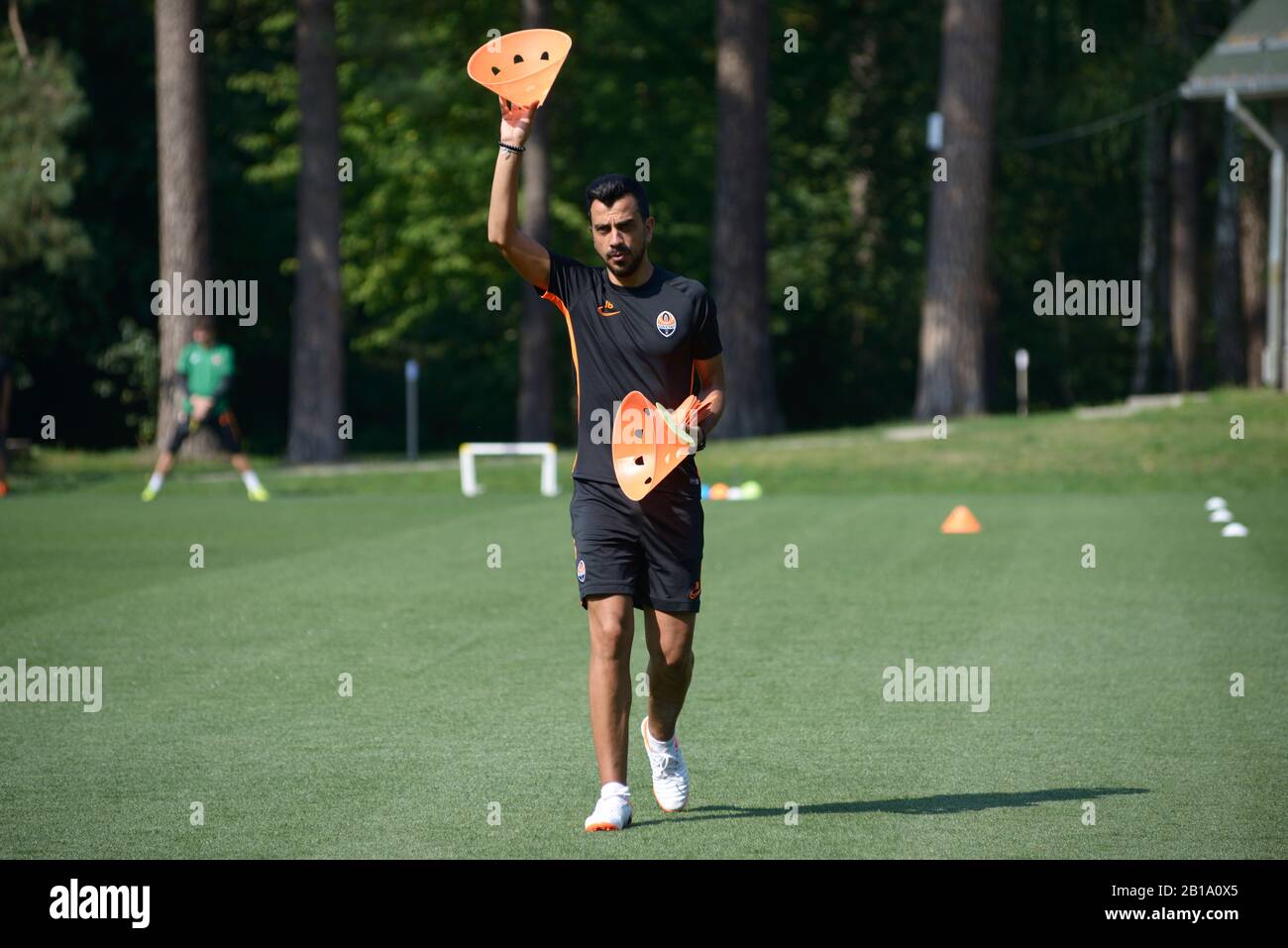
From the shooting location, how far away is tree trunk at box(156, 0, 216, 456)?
3083 cm

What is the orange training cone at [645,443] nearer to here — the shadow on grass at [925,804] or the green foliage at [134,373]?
the shadow on grass at [925,804]

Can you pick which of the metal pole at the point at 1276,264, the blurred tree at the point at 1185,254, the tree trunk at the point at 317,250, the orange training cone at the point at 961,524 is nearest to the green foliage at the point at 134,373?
the tree trunk at the point at 317,250

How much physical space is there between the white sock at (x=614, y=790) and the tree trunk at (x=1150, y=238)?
139 feet

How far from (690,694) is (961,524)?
32.1 ft

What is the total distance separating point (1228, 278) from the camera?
46875 mm

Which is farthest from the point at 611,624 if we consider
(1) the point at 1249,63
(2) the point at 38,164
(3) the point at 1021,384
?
(3) the point at 1021,384

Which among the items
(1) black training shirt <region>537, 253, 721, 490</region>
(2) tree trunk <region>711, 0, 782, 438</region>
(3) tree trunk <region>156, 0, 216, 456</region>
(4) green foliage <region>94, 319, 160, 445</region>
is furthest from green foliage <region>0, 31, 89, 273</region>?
(1) black training shirt <region>537, 253, 721, 490</region>

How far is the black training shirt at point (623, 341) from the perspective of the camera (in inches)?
283

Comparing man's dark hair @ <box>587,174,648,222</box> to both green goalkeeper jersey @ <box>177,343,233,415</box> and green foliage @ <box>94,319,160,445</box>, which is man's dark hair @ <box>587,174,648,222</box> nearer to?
green goalkeeper jersey @ <box>177,343,233,415</box>

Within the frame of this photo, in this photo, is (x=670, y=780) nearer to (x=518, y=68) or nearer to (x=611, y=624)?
(x=611, y=624)

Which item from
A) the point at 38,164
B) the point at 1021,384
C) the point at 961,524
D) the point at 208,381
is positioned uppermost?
the point at 38,164

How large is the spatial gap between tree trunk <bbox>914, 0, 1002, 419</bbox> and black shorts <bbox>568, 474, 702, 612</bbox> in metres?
25.5
